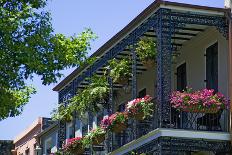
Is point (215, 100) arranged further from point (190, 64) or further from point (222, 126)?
point (190, 64)

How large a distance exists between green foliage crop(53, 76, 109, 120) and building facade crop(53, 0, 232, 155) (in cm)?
130

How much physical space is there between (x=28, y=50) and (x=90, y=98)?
22.7 ft

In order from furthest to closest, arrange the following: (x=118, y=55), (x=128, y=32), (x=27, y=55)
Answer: (x=118, y=55) < (x=128, y=32) < (x=27, y=55)

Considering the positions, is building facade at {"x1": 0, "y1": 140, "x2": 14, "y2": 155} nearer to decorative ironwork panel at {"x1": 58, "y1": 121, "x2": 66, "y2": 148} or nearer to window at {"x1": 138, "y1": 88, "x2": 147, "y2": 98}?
decorative ironwork panel at {"x1": 58, "y1": 121, "x2": 66, "y2": 148}

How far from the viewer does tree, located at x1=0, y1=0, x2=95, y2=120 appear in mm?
20250

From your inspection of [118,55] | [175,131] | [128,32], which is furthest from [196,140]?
[118,55]

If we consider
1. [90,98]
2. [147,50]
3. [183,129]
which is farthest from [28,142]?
[183,129]

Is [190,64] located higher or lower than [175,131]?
higher

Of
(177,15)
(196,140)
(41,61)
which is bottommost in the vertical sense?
(196,140)

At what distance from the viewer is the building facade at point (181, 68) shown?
68.0 feet

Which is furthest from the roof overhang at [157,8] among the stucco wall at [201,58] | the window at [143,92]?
the window at [143,92]

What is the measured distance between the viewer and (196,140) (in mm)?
20781

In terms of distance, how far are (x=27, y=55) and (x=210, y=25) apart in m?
5.12

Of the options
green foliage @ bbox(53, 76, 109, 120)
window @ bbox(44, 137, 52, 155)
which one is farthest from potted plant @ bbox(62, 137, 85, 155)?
window @ bbox(44, 137, 52, 155)
